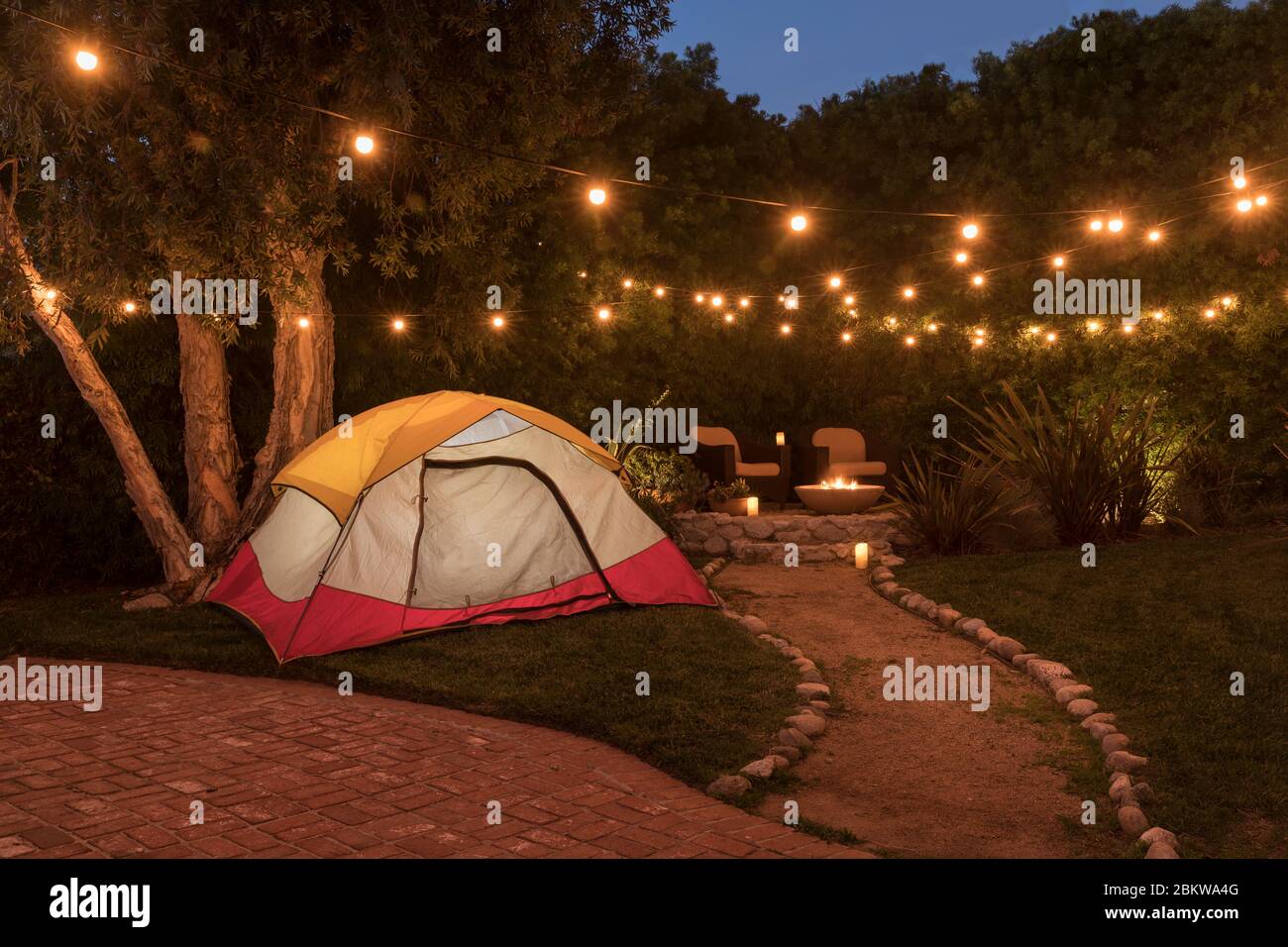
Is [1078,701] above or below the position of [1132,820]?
above

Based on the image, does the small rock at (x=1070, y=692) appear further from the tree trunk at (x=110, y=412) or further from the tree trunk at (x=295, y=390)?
the tree trunk at (x=110, y=412)

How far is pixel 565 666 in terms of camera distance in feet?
18.4

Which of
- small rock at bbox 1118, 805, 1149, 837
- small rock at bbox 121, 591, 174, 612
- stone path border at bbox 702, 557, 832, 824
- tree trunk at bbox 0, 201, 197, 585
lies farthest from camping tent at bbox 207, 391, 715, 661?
small rock at bbox 1118, 805, 1149, 837

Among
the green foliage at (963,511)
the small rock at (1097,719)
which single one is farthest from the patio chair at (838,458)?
the small rock at (1097,719)

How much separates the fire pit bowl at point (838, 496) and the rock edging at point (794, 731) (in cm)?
448

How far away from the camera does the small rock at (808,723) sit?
4.58m

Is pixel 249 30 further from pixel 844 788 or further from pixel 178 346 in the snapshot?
pixel 844 788

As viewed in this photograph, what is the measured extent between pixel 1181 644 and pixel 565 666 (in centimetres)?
330

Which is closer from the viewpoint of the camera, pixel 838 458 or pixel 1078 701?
pixel 1078 701

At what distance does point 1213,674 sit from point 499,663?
3561 millimetres

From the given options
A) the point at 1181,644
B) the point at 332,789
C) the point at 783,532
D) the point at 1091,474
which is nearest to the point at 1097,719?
the point at 1181,644

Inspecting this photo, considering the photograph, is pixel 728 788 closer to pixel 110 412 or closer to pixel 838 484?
pixel 110 412

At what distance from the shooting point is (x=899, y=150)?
13.6 metres
